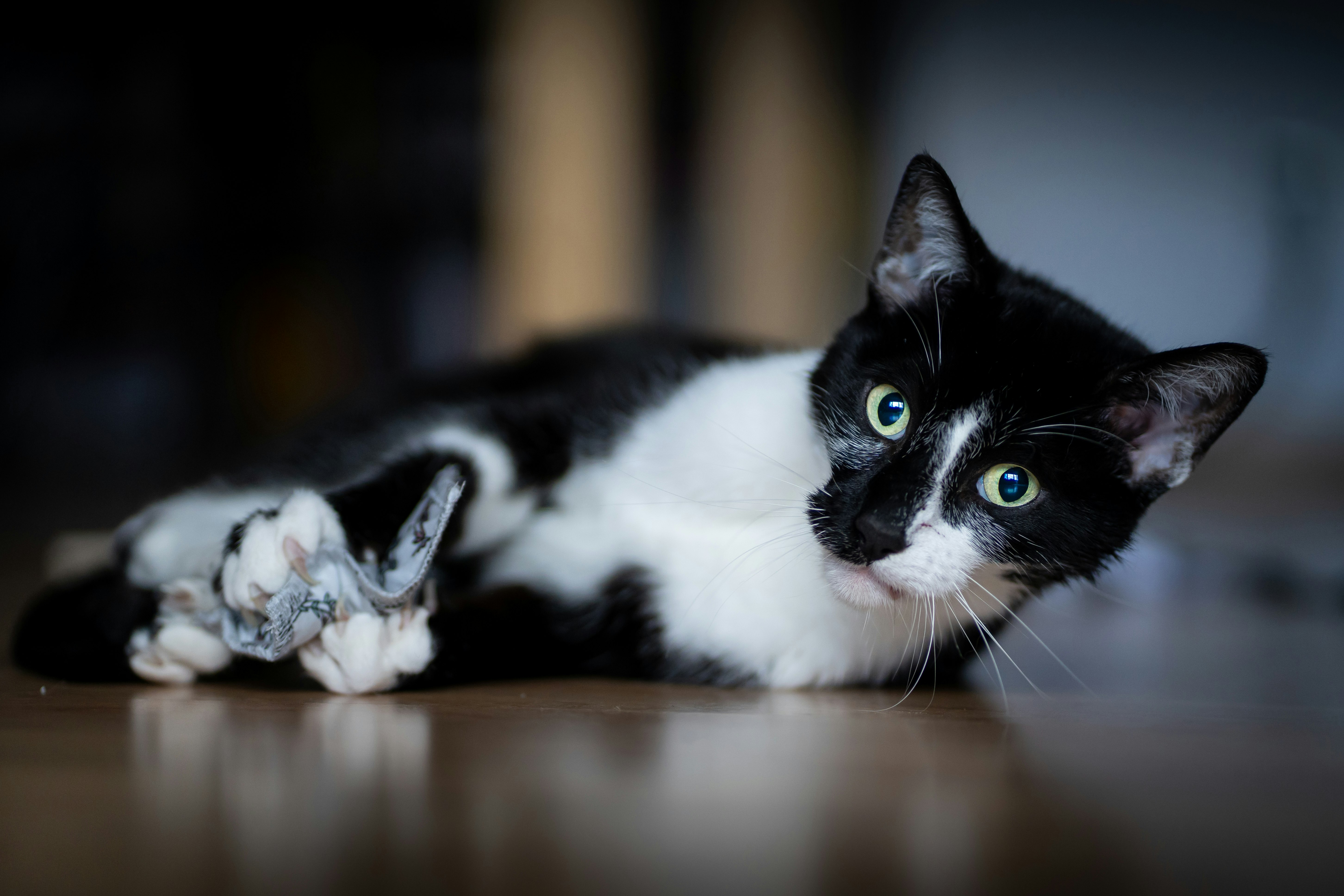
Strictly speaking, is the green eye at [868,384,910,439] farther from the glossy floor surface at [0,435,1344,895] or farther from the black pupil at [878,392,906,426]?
the glossy floor surface at [0,435,1344,895]

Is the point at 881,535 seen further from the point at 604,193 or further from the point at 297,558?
the point at 604,193

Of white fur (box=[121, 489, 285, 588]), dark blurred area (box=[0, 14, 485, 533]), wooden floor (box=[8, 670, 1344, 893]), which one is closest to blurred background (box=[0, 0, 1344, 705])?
dark blurred area (box=[0, 14, 485, 533])

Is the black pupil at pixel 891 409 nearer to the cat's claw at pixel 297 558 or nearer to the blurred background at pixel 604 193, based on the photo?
the cat's claw at pixel 297 558

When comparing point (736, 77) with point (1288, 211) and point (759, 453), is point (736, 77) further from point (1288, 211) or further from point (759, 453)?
point (759, 453)

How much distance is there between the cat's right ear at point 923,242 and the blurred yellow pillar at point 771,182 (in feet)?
10.6

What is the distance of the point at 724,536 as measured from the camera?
4.45 ft

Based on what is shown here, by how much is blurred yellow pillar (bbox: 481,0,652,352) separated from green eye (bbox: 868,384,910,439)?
3306 millimetres

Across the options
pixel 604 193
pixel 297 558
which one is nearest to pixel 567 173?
pixel 604 193

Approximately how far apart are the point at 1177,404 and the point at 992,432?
22cm

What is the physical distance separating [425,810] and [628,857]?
0.55 feet

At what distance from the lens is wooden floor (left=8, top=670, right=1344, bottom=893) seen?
666 millimetres

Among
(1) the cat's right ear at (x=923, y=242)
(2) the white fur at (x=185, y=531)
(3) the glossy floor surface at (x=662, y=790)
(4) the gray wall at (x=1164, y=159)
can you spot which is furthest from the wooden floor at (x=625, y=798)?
(4) the gray wall at (x=1164, y=159)

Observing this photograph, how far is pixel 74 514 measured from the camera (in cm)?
277

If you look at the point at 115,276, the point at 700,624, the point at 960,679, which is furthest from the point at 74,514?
the point at 960,679
